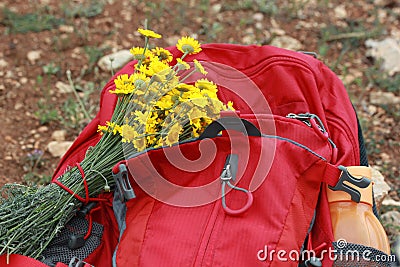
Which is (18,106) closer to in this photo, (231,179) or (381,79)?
(231,179)

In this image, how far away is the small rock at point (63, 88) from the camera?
280cm

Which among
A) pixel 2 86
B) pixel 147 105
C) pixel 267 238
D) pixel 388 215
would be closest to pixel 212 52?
pixel 147 105

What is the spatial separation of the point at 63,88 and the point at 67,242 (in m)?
1.30

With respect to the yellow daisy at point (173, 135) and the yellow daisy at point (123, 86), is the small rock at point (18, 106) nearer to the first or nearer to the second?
the yellow daisy at point (123, 86)

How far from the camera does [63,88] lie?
9.23ft

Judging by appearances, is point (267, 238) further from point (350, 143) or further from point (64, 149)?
point (64, 149)

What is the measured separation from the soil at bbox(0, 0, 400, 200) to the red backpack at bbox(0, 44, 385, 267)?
0.77 m

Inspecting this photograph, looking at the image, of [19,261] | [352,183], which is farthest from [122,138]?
[352,183]

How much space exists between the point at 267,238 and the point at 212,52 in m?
0.78

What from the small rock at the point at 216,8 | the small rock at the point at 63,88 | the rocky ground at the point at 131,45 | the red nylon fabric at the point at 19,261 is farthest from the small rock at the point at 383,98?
the red nylon fabric at the point at 19,261

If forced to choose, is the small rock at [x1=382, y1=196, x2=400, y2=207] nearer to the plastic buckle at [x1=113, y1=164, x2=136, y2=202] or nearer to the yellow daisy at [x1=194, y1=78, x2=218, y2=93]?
the yellow daisy at [x1=194, y1=78, x2=218, y2=93]

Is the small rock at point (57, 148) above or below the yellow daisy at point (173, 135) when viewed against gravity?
below

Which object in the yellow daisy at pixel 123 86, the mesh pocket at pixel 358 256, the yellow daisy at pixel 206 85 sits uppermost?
the yellow daisy at pixel 206 85

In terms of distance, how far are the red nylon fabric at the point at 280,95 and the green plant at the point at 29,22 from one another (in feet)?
4.04
